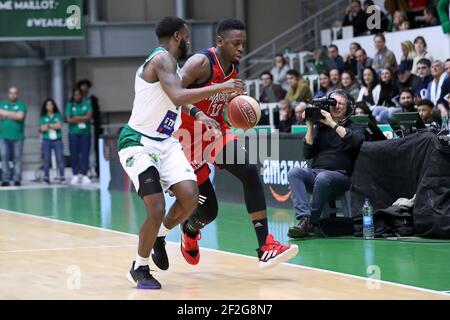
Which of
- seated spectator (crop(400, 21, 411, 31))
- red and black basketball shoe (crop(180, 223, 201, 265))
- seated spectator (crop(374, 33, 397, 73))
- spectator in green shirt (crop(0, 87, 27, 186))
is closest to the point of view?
red and black basketball shoe (crop(180, 223, 201, 265))

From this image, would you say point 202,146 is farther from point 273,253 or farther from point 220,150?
point 273,253

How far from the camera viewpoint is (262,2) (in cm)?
2609

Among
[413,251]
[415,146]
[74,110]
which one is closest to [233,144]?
[413,251]

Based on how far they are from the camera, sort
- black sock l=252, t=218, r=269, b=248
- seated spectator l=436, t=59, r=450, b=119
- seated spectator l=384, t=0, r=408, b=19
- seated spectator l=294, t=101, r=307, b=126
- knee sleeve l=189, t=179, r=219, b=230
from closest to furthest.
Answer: black sock l=252, t=218, r=269, b=248 → knee sleeve l=189, t=179, r=219, b=230 → seated spectator l=436, t=59, r=450, b=119 → seated spectator l=294, t=101, r=307, b=126 → seated spectator l=384, t=0, r=408, b=19

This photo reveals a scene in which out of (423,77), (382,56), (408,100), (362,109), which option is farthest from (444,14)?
(362,109)

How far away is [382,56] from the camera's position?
679 inches

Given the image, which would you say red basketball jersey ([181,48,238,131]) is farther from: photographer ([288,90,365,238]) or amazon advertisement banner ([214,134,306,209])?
amazon advertisement banner ([214,134,306,209])

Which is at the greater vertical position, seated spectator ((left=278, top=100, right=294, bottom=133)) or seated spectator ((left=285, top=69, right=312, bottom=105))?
seated spectator ((left=285, top=69, right=312, bottom=105))

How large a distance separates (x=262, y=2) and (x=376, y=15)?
7335mm

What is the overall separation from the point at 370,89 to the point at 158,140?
342 inches

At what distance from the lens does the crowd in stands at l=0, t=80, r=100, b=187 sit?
2041cm

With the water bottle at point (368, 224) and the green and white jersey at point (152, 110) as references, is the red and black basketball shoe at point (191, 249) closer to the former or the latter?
the green and white jersey at point (152, 110)

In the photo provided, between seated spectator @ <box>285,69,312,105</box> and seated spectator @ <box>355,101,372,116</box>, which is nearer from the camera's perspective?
seated spectator @ <box>355,101,372,116</box>

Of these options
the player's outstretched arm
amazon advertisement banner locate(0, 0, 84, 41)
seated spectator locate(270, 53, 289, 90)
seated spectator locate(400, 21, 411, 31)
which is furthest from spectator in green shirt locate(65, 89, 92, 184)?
the player's outstretched arm
